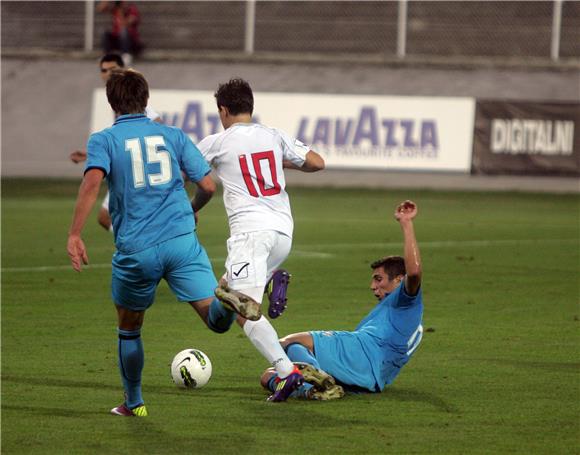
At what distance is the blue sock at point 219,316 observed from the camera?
7.27 meters

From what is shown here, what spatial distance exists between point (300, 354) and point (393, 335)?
1.88ft

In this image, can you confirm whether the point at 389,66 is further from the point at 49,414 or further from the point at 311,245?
the point at 49,414

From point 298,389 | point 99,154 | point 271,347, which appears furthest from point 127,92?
point 298,389

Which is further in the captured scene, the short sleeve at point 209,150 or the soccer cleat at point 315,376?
the short sleeve at point 209,150

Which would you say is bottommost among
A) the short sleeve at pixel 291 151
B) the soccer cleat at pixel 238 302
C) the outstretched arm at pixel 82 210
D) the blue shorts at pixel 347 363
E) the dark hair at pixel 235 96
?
the blue shorts at pixel 347 363

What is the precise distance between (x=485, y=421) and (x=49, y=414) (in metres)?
2.45

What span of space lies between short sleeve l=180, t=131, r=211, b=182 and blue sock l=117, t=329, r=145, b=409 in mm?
932

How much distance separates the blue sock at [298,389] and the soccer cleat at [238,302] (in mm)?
730

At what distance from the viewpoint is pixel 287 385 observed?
7.48 m

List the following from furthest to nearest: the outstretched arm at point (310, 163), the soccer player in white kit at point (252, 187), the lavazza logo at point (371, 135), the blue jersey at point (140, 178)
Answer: the lavazza logo at point (371, 135)
the outstretched arm at point (310, 163)
the soccer player in white kit at point (252, 187)
the blue jersey at point (140, 178)

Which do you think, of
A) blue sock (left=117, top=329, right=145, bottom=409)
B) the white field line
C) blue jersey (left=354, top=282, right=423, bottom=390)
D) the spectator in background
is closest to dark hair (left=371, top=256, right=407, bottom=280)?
blue jersey (left=354, top=282, right=423, bottom=390)

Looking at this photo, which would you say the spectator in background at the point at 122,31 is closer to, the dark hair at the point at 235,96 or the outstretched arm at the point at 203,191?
the dark hair at the point at 235,96

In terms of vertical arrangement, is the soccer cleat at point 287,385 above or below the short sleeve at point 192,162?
below

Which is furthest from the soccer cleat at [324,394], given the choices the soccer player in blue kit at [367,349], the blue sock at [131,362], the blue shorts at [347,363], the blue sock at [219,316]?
the blue sock at [131,362]
